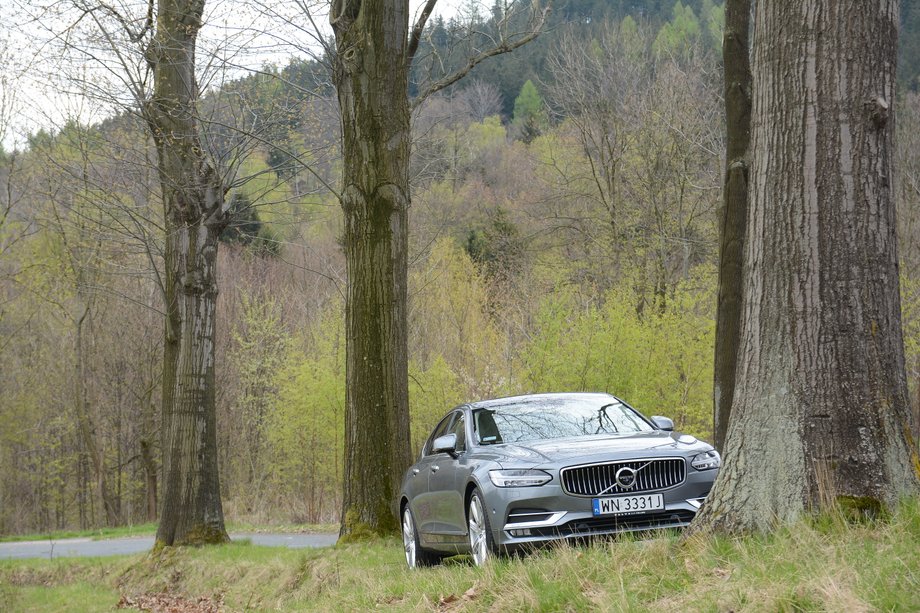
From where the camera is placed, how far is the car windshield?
958 centimetres

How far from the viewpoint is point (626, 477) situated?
8.34 m

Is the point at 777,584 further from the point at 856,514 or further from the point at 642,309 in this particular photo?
the point at 642,309

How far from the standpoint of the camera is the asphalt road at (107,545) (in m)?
20.1

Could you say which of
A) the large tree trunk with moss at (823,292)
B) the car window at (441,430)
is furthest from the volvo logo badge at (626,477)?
the car window at (441,430)

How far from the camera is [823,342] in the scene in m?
6.34

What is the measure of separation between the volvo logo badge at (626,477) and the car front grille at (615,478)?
0.05 ft

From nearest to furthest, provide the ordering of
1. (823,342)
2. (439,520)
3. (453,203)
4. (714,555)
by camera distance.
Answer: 1. (714,555)
2. (823,342)
3. (439,520)
4. (453,203)

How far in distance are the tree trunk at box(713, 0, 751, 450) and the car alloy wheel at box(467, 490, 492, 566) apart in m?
5.33

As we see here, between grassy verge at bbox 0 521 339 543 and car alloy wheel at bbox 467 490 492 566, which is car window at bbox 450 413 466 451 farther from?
grassy verge at bbox 0 521 339 543

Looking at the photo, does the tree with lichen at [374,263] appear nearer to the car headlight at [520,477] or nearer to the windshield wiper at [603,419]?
the windshield wiper at [603,419]

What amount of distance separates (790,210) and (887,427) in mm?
1438

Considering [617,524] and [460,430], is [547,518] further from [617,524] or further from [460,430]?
[460,430]

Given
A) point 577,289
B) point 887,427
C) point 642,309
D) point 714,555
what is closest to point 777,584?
point 714,555

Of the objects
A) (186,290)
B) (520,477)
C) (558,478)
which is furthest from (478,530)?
(186,290)
